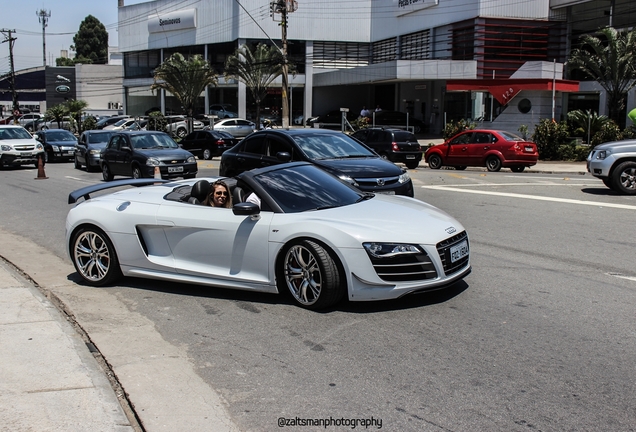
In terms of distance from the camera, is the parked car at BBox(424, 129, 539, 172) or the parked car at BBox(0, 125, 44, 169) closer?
the parked car at BBox(424, 129, 539, 172)

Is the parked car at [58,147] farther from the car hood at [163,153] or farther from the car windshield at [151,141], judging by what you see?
the car hood at [163,153]

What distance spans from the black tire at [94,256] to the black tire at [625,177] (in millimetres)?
→ 12039

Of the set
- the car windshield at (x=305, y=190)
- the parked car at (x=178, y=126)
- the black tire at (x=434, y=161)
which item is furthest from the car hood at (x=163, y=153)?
the parked car at (x=178, y=126)

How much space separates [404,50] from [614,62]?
73.9ft

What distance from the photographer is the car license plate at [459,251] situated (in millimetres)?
6414

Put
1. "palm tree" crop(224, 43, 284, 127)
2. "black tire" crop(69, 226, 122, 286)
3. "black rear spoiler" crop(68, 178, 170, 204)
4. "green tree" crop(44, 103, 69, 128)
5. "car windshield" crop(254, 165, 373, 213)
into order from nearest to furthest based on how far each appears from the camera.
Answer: "car windshield" crop(254, 165, 373, 213), "black tire" crop(69, 226, 122, 286), "black rear spoiler" crop(68, 178, 170, 204), "palm tree" crop(224, 43, 284, 127), "green tree" crop(44, 103, 69, 128)

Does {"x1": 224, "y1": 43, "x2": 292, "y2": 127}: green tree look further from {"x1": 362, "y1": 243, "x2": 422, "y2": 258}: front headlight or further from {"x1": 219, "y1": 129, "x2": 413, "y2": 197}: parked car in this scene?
{"x1": 362, "y1": 243, "x2": 422, "y2": 258}: front headlight

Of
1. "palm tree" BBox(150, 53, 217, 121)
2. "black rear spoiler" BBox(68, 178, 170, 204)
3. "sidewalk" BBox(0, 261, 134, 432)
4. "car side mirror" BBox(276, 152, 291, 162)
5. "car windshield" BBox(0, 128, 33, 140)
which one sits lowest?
"sidewalk" BBox(0, 261, 134, 432)

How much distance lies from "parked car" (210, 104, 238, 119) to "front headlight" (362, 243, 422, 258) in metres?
53.3

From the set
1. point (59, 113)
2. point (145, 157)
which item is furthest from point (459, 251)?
point (59, 113)

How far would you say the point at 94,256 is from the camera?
753 cm

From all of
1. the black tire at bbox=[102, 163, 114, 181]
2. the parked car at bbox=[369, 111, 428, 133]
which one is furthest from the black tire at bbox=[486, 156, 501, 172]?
the parked car at bbox=[369, 111, 428, 133]

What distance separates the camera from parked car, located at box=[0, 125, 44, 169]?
26.4 metres

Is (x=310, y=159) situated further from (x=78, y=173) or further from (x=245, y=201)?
(x=78, y=173)
